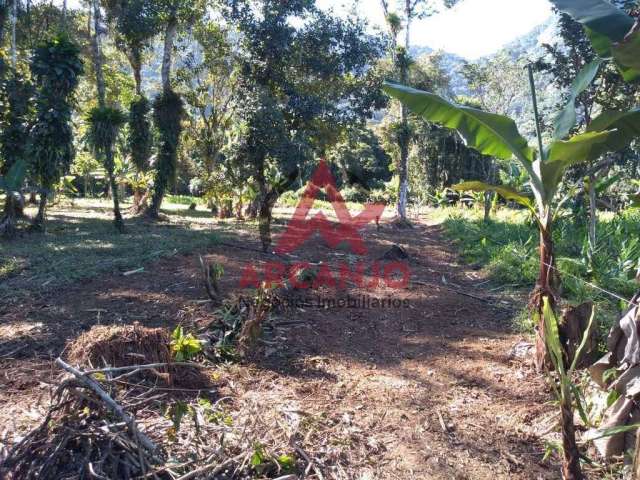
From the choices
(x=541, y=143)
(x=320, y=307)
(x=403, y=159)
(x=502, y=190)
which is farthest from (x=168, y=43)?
(x=541, y=143)

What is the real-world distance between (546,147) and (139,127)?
1311cm

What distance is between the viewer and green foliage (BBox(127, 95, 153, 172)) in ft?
44.8

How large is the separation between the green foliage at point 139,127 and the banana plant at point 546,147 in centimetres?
1213

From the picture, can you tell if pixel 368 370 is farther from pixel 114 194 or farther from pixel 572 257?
pixel 114 194

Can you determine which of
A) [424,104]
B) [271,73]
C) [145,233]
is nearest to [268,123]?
[271,73]

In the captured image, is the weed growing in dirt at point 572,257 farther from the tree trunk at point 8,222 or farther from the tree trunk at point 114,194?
the tree trunk at point 8,222

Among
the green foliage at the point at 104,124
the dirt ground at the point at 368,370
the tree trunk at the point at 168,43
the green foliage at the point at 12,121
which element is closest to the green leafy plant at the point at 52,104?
the green foliage at the point at 104,124

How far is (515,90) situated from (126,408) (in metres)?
32.4

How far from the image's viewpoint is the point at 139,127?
1374 centimetres

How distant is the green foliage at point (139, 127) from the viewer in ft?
44.8

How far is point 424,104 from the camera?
343 cm

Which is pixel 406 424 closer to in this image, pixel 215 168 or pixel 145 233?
pixel 145 233

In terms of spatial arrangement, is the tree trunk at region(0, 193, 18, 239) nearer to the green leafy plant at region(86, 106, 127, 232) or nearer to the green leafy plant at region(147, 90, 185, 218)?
the green leafy plant at region(86, 106, 127, 232)

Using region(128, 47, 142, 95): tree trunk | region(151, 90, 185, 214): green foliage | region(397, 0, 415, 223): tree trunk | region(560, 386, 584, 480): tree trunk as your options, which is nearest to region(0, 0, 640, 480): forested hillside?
region(560, 386, 584, 480): tree trunk
